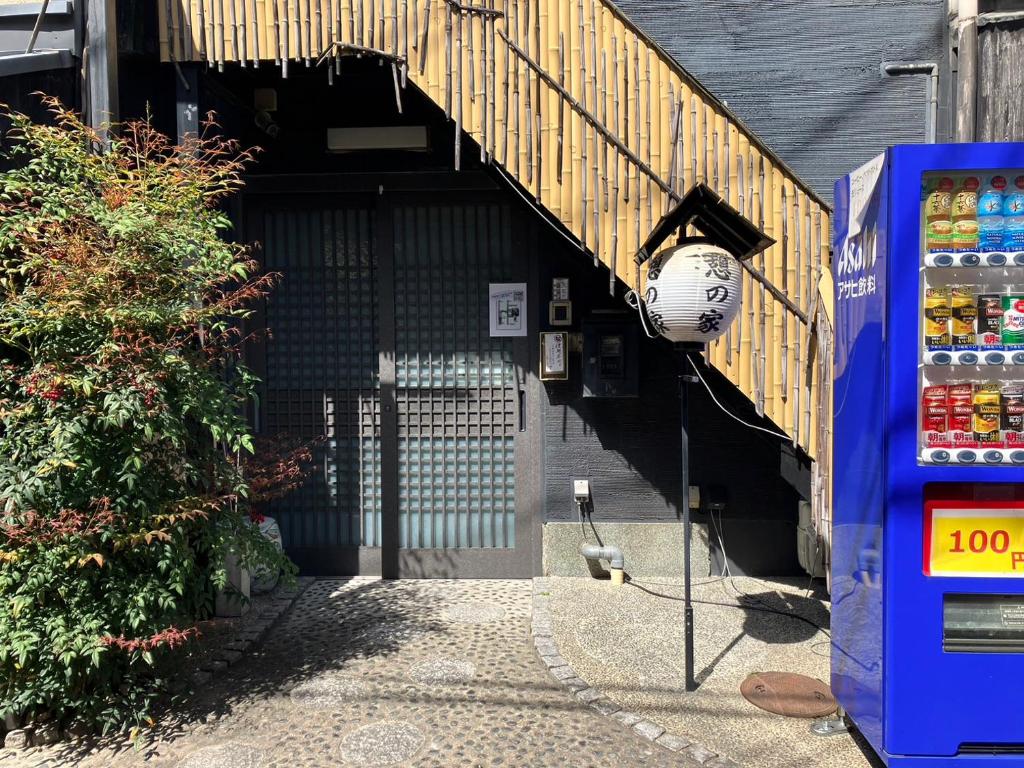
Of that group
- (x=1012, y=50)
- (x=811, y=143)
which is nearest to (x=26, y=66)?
(x=811, y=143)

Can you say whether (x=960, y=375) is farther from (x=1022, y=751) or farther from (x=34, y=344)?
(x=34, y=344)

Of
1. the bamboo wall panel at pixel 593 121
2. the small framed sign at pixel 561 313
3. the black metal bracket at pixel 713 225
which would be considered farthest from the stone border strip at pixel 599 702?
the black metal bracket at pixel 713 225

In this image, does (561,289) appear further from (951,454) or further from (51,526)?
(51,526)

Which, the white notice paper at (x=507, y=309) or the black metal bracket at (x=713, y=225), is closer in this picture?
the black metal bracket at (x=713, y=225)

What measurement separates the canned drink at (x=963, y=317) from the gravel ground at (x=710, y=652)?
87.4 inches

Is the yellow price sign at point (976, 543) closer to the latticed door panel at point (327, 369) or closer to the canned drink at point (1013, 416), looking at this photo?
the canned drink at point (1013, 416)

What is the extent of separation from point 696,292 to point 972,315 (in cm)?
134

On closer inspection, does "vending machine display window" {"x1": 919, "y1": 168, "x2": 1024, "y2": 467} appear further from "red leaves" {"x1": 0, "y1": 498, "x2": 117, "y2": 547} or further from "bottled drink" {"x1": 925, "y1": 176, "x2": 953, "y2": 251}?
"red leaves" {"x1": 0, "y1": 498, "x2": 117, "y2": 547}

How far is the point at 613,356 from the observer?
6273 millimetres

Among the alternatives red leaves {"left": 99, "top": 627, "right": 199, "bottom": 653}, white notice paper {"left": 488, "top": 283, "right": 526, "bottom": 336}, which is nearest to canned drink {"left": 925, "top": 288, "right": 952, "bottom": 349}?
white notice paper {"left": 488, "top": 283, "right": 526, "bottom": 336}

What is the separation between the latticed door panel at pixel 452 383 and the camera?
661 centimetres

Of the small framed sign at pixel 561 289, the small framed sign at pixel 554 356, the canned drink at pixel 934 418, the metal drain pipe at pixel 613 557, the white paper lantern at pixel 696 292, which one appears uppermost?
the small framed sign at pixel 561 289

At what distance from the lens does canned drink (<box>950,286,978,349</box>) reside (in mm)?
3238

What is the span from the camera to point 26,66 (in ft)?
14.7
